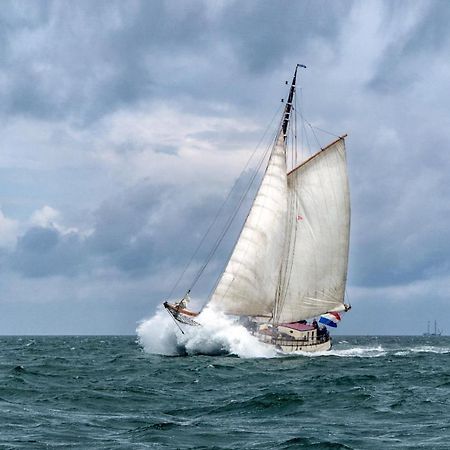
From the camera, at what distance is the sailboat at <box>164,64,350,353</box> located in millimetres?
65875

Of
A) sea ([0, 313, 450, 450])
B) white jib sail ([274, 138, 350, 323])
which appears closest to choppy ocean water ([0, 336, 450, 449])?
sea ([0, 313, 450, 450])

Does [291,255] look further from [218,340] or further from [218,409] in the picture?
[218,409]

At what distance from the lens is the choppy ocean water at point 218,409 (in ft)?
75.2

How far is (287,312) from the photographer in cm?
7219

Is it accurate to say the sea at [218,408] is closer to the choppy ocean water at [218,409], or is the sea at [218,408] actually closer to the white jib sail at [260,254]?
the choppy ocean water at [218,409]

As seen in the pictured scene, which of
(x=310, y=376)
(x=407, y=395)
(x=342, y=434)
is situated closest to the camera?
(x=342, y=434)

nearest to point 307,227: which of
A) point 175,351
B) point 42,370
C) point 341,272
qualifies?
point 341,272

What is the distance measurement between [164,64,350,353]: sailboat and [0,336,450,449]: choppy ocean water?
1933cm

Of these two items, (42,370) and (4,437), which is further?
(42,370)

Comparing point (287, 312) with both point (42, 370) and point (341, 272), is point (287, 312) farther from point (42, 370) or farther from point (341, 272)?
point (42, 370)

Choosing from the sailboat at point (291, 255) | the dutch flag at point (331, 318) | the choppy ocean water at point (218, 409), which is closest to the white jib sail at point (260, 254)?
the sailboat at point (291, 255)

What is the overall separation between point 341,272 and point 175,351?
18204 millimetres

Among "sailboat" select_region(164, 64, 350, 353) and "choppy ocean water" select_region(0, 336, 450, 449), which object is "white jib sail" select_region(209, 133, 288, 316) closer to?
"sailboat" select_region(164, 64, 350, 353)

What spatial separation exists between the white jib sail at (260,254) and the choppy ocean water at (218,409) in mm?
17853
